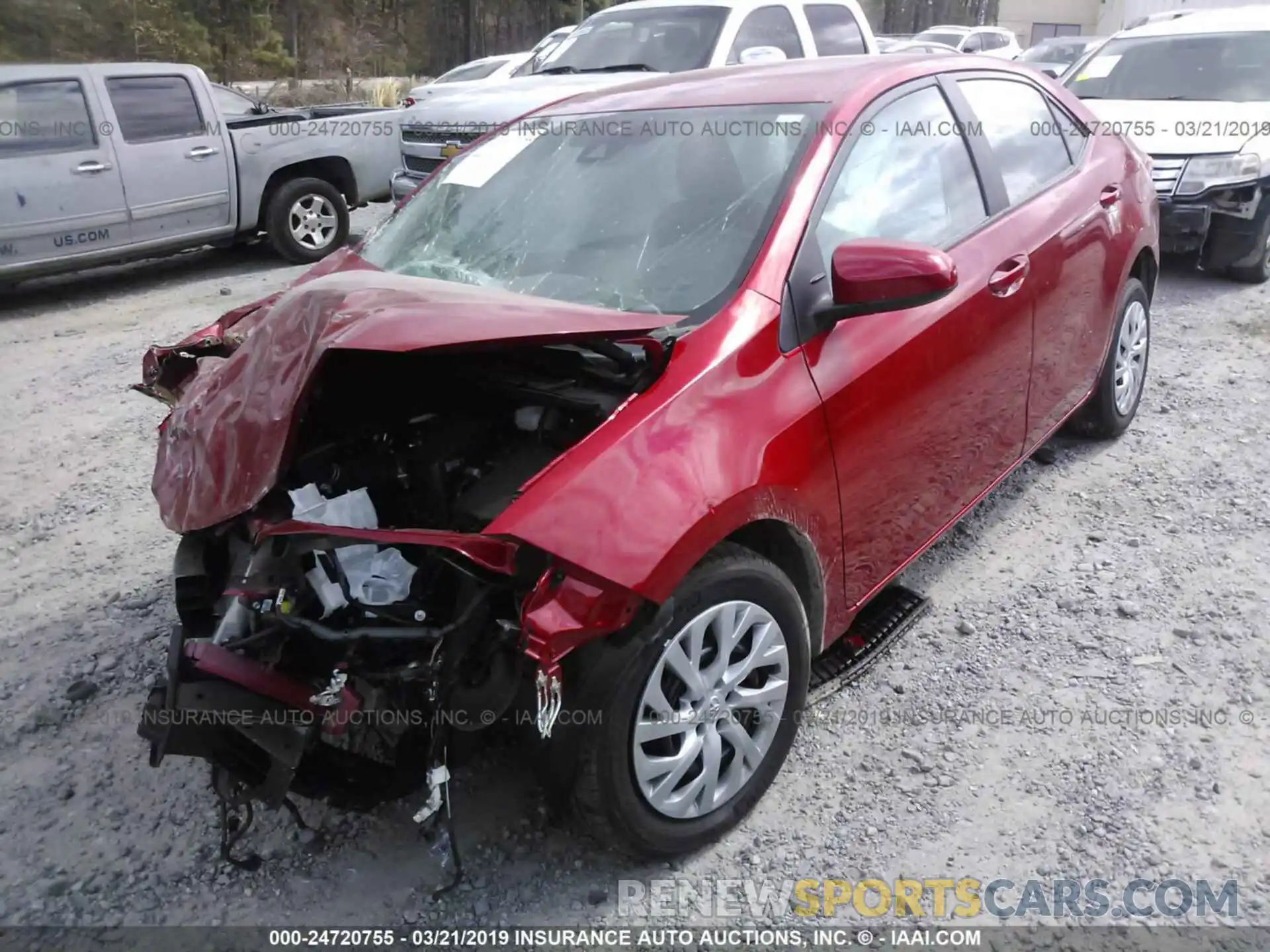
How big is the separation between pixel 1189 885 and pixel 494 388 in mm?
2057

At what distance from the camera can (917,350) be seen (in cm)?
273

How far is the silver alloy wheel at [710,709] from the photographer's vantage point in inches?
86.6

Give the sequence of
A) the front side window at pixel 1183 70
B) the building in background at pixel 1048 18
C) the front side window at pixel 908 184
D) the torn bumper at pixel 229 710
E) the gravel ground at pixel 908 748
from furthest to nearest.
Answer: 1. the building in background at pixel 1048 18
2. the front side window at pixel 1183 70
3. the front side window at pixel 908 184
4. the gravel ground at pixel 908 748
5. the torn bumper at pixel 229 710

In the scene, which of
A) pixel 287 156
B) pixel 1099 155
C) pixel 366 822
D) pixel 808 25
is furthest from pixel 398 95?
pixel 366 822

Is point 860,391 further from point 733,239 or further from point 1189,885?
point 1189,885

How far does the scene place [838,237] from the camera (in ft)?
8.71

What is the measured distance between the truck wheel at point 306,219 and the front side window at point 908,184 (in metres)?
6.74

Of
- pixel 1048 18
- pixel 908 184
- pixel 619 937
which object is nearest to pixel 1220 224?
pixel 908 184

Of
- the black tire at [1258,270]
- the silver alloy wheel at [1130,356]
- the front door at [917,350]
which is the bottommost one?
the black tire at [1258,270]

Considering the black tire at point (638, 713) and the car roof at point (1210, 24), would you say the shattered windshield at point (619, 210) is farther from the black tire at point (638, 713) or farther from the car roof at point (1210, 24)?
the car roof at point (1210, 24)

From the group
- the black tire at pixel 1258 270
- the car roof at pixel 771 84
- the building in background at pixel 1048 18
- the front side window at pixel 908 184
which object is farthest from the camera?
the building in background at pixel 1048 18

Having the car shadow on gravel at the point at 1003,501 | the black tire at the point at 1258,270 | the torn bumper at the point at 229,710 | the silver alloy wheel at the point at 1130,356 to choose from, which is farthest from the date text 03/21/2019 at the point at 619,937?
the black tire at the point at 1258,270

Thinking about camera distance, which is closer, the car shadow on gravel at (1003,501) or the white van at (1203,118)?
the car shadow on gravel at (1003,501)

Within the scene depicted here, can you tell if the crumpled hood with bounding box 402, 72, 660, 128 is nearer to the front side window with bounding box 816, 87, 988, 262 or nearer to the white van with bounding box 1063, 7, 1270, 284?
the white van with bounding box 1063, 7, 1270, 284
